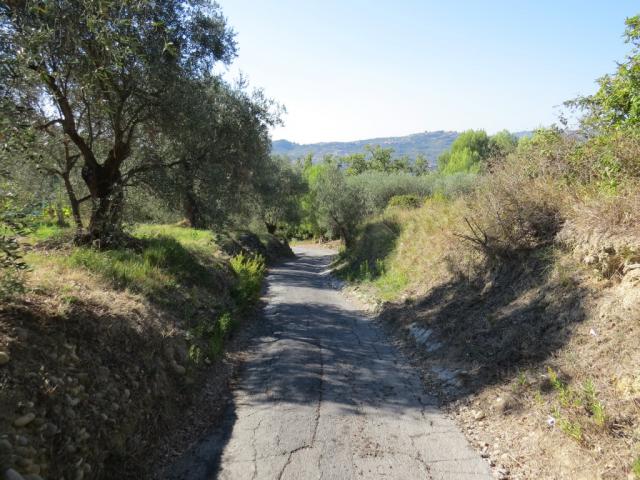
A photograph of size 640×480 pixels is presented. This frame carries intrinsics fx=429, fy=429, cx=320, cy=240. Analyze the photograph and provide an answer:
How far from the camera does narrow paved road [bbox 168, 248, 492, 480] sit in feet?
14.6

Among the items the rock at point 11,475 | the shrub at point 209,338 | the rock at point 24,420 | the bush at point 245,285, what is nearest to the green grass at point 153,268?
the bush at point 245,285

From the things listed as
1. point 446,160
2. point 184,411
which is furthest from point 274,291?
point 446,160

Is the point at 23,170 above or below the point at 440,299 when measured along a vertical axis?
above

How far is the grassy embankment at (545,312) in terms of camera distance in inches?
173

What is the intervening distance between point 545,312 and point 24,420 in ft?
22.0

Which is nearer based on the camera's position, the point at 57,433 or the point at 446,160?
the point at 57,433

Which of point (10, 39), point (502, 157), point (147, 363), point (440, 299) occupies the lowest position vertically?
point (440, 299)

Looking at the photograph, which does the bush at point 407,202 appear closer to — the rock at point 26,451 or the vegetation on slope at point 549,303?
the vegetation on slope at point 549,303

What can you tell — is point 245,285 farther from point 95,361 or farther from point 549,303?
point 549,303

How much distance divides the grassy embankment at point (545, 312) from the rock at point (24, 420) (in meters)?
4.50

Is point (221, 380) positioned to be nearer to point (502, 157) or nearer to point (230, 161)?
point (230, 161)

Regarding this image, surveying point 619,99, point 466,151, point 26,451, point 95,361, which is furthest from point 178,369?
point 466,151

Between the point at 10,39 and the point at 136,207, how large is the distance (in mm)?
6974

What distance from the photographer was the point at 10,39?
16.7ft
